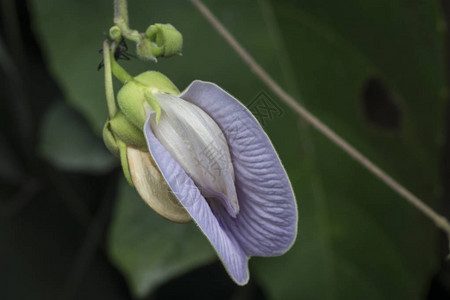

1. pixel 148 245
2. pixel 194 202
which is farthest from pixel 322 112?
pixel 194 202

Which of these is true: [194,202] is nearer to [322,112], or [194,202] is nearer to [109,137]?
[109,137]

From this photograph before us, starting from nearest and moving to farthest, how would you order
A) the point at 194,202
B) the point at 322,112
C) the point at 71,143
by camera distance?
the point at 194,202
the point at 322,112
the point at 71,143

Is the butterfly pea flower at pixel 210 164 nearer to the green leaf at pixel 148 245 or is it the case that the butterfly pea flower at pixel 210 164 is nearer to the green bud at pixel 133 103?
the green bud at pixel 133 103

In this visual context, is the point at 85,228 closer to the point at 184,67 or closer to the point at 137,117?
the point at 184,67

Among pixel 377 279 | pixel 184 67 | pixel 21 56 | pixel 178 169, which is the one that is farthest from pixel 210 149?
pixel 21 56

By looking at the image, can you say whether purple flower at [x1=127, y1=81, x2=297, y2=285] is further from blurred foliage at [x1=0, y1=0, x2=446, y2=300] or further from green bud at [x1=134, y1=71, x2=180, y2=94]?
blurred foliage at [x1=0, y1=0, x2=446, y2=300]

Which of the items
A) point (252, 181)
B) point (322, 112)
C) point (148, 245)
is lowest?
point (148, 245)
